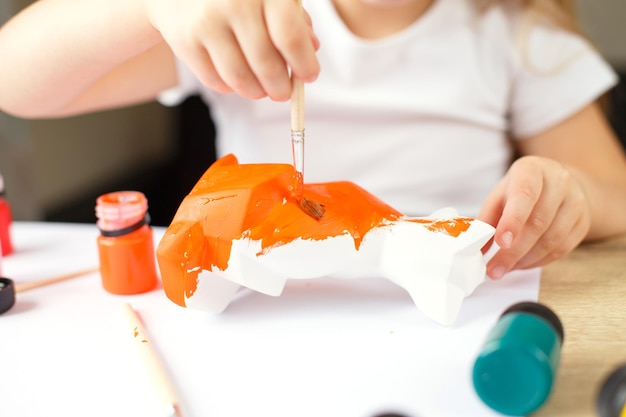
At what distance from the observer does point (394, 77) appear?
2.90 feet

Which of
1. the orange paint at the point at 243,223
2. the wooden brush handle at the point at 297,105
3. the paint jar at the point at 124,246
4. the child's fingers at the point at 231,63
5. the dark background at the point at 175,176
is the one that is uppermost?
the child's fingers at the point at 231,63

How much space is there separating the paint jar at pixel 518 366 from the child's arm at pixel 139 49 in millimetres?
234

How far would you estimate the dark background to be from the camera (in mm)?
1752

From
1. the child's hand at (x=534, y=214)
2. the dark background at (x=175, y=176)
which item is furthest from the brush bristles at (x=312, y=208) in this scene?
the dark background at (x=175, y=176)

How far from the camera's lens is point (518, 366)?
15.1 inches

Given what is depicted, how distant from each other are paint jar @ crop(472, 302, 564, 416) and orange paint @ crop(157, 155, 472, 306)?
0.11 meters

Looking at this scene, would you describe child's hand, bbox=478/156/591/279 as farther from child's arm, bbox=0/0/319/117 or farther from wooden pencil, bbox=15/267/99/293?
wooden pencil, bbox=15/267/99/293

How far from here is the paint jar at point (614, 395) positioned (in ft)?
1.13

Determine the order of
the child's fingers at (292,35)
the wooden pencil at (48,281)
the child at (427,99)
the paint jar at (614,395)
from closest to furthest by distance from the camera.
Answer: the paint jar at (614,395), the child's fingers at (292,35), the wooden pencil at (48,281), the child at (427,99)

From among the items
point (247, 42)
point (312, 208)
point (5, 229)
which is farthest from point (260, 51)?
point (5, 229)

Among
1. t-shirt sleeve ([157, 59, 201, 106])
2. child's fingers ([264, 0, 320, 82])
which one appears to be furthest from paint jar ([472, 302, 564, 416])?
t-shirt sleeve ([157, 59, 201, 106])

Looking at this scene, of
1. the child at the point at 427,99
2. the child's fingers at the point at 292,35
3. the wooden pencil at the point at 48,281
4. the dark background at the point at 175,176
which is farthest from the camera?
the dark background at the point at 175,176

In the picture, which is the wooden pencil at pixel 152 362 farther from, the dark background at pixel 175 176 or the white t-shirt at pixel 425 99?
the dark background at pixel 175 176

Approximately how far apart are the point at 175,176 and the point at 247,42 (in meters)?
1.61
